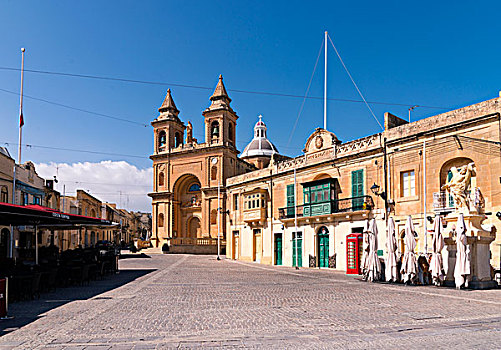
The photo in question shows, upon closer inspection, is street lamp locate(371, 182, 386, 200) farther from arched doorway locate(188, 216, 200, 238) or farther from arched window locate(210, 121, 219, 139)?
arched doorway locate(188, 216, 200, 238)

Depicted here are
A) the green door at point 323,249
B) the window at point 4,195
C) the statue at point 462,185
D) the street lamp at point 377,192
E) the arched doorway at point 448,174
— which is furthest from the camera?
the window at point 4,195

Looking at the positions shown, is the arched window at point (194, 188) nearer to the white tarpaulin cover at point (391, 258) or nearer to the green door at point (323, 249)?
the green door at point (323, 249)

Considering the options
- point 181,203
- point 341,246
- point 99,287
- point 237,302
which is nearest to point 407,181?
point 341,246

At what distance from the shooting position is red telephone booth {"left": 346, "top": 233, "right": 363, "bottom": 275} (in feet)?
79.2

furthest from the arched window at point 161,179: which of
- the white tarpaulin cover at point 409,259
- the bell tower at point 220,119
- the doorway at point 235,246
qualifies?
the white tarpaulin cover at point 409,259

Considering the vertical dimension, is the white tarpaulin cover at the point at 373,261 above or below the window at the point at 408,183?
below

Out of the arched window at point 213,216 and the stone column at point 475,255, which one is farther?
the arched window at point 213,216

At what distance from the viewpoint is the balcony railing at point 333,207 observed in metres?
26.7

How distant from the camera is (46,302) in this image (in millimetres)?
12773

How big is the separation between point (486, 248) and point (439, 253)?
2.00 meters

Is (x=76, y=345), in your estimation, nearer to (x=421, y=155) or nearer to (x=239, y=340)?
(x=239, y=340)

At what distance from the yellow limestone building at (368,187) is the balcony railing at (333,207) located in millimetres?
62

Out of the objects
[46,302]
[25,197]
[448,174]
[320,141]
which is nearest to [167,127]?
[25,197]

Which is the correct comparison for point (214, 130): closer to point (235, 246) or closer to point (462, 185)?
point (235, 246)
